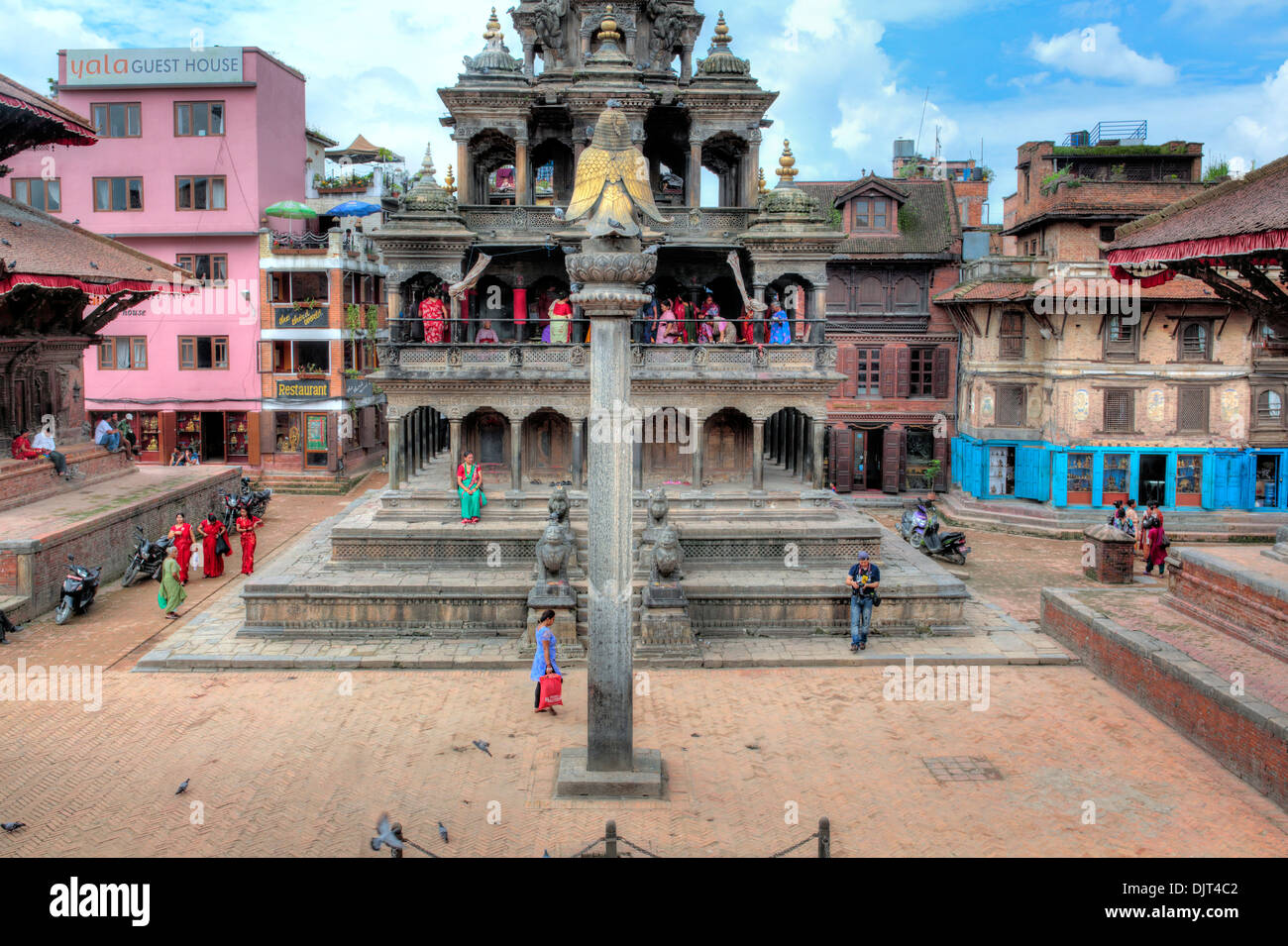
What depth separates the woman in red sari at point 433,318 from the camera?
2617 cm

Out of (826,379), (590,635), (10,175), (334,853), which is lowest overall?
(334,853)

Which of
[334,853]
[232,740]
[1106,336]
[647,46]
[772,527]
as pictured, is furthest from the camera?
[1106,336]

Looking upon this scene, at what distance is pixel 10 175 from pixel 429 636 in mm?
34087

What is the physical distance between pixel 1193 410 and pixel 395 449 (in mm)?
28209

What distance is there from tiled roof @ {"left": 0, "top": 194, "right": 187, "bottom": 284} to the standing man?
71.3 ft

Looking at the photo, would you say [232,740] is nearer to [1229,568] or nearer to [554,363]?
[554,363]

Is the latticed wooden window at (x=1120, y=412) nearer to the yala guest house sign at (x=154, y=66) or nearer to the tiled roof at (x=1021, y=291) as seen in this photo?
the tiled roof at (x=1021, y=291)

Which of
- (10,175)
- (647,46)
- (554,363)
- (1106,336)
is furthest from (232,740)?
(10,175)

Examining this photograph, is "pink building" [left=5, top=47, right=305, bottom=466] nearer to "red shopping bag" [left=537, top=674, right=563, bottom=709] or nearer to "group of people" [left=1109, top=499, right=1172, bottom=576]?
"red shopping bag" [left=537, top=674, right=563, bottom=709]

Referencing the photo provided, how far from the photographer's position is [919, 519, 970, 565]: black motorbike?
29750 mm

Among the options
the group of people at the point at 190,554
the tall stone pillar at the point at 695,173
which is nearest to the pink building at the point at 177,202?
the group of people at the point at 190,554

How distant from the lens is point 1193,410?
119 feet

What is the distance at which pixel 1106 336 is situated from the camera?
36.7 meters

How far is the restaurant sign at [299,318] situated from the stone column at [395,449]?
17354 millimetres
